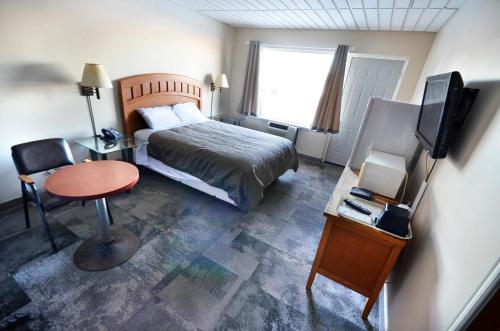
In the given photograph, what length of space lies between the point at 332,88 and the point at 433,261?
10.9 ft

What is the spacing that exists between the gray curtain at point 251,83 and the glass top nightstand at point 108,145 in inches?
94.7

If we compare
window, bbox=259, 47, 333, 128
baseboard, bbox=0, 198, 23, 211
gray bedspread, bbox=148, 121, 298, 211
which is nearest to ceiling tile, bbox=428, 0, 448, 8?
window, bbox=259, 47, 333, 128

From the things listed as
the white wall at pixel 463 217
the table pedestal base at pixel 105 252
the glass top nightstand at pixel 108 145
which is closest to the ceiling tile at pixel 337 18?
the white wall at pixel 463 217

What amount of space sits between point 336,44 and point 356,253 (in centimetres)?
350

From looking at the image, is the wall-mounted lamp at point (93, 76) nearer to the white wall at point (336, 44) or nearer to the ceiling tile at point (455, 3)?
the white wall at point (336, 44)

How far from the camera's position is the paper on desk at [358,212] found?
142 cm

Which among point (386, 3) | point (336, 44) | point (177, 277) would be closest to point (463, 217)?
point (177, 277)

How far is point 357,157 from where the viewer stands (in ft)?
7.29

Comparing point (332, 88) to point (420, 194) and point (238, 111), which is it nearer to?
point (238, 111)

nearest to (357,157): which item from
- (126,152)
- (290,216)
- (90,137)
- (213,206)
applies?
(290,216)

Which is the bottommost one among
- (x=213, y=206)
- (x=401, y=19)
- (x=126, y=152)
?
(x=213, y=206)

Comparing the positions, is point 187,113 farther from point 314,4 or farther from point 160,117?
point 314,4

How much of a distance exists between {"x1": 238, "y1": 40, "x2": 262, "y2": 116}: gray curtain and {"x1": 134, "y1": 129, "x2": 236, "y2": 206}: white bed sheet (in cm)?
222

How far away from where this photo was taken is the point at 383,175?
172 centimetres
